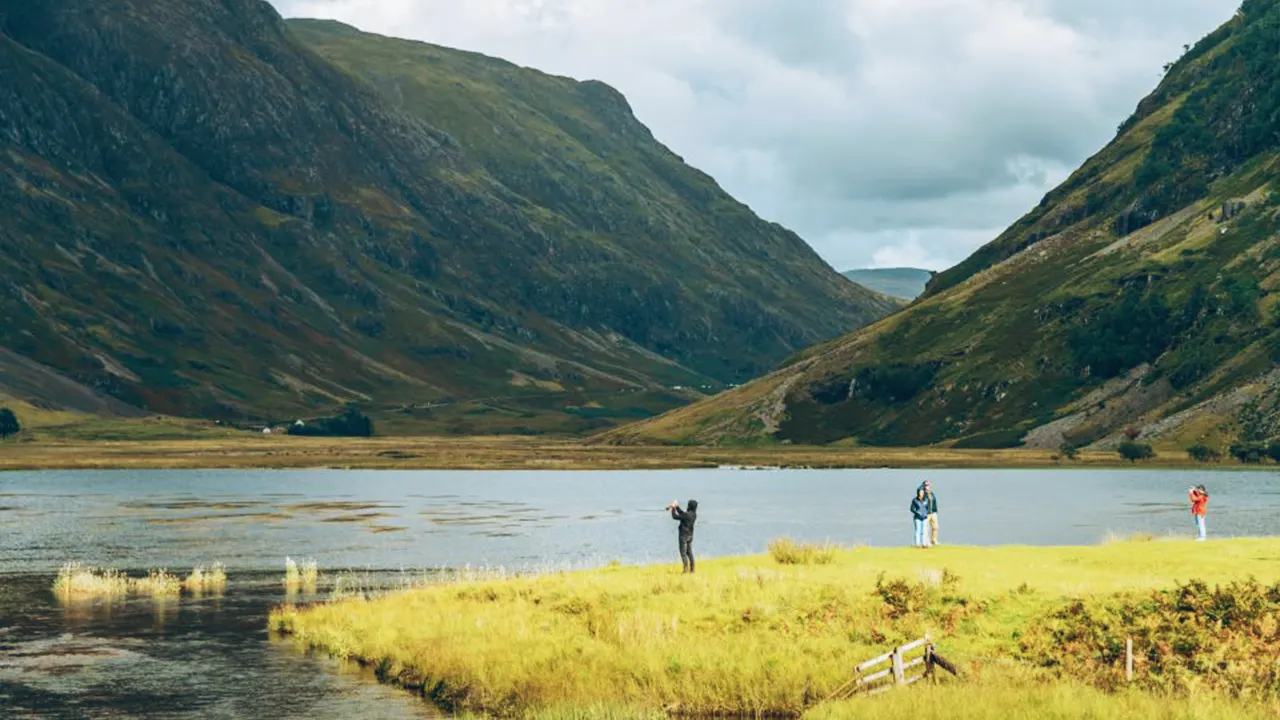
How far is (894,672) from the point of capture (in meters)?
36.4

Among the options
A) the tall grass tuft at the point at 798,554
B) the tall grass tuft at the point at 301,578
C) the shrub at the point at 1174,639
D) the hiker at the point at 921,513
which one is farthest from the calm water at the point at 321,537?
the hiker at the point at 921,513

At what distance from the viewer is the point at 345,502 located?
162 meters

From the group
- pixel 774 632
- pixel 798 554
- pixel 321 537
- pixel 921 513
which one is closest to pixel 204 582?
pixel 798 554

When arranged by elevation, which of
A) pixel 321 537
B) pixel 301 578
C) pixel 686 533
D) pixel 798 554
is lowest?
pixel 301 578

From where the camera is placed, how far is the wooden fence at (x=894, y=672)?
36031 mm

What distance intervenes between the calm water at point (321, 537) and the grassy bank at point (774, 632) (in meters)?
3.05

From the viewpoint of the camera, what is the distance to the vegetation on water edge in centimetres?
7044

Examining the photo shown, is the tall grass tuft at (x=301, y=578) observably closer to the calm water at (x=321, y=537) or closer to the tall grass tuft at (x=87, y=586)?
the calm water at (x=321, y=537)

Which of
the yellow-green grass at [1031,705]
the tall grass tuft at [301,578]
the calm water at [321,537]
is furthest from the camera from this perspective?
the tall grass tuft at [301,578]

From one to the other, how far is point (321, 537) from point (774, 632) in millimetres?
74226

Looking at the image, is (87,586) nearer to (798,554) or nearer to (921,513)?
(798,554)

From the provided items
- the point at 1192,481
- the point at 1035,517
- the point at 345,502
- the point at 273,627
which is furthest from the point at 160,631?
the point at 1192,481

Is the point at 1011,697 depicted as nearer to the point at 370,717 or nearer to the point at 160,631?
the point at 370,717

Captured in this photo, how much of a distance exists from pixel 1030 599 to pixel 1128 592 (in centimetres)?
288
